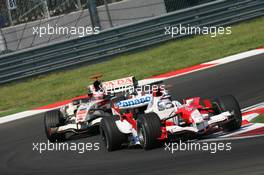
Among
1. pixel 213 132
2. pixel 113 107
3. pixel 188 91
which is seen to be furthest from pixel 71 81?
pixel 213 132

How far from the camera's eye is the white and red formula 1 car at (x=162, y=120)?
403 inches

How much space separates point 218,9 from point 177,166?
1522 cm

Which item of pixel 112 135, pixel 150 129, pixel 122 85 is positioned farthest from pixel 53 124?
pixel 150 129

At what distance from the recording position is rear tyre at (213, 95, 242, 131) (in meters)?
10.5

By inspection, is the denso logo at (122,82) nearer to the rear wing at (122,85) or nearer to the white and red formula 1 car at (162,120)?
the rear wing at (122,85)

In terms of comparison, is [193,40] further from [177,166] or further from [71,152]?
[177,166]

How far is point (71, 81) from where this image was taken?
21.5 meters
